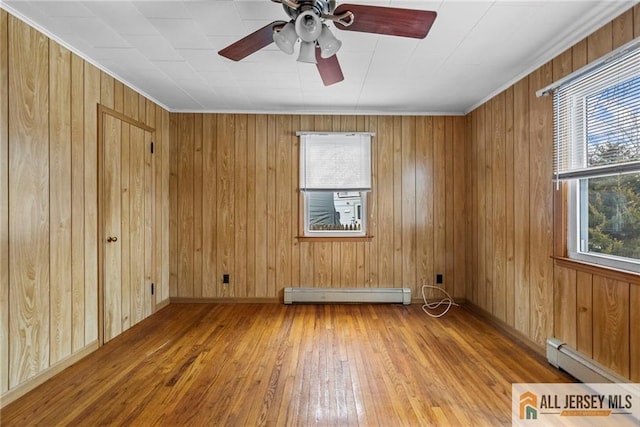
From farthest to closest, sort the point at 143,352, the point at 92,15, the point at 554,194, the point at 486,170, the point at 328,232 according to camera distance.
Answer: the point at 328,232 → the point at 486,170 → the point at 143,352 → the point at 554,194 → the point at 92,15

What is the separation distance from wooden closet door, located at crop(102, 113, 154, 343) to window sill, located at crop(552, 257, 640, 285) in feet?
12.3

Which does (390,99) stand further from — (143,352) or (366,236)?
(143,352)

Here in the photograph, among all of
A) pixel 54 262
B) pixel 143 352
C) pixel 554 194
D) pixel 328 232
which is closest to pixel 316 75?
pixel 328 232

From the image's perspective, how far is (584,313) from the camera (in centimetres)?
216

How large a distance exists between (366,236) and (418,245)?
0.67m

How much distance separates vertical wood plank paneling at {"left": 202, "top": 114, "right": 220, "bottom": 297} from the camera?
3887 millimetres

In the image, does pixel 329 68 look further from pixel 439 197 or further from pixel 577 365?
pixel 577 365

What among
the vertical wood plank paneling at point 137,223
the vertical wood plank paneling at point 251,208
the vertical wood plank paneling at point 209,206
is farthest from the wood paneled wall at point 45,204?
the vertical wood plank paneling at point 251,208

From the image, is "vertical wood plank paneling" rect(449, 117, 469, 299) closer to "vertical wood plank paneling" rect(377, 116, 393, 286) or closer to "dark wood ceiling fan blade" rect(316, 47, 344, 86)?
"vertical wood plank paneling" rect(377, 116, 393, 286)

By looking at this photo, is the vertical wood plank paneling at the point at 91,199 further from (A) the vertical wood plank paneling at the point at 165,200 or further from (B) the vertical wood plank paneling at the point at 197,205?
(B) the vertical wood plank paneling at the point at 197,205

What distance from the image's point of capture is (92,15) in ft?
6.47

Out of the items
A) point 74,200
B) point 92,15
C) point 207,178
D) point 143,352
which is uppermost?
point 92,15

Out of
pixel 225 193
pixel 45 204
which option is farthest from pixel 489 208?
pixel 45 204

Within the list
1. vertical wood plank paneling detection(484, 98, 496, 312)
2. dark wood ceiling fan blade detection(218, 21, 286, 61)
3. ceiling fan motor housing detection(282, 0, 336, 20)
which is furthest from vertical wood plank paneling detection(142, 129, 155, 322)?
vertical wood plank paneling detection(484, 98, 496, 312)
